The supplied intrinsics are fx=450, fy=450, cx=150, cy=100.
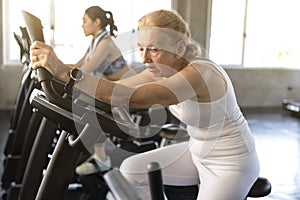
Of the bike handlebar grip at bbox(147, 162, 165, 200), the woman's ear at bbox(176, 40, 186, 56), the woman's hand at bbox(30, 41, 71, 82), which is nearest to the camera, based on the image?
the bike handlebar grip at bbox(147, 162, 165, 200)

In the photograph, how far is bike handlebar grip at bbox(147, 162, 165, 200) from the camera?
806mm

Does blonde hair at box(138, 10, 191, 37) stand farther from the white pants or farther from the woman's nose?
the white pants

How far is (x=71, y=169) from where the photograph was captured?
1602mm

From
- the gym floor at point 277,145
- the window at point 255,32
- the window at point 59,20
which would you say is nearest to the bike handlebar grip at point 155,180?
the gym floor at point 277,145

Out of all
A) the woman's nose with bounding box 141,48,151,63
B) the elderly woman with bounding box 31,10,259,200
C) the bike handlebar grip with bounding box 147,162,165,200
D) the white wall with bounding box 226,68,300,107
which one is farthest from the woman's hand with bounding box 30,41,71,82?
the white wall with bounding box 226,68,300,107

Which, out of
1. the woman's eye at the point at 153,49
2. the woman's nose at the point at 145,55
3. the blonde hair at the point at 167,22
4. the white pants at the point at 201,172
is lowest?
the white pants at the point at 201,172

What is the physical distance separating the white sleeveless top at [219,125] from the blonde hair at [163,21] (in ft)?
0.59

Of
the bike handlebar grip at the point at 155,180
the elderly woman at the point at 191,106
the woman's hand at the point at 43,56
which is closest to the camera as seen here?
the bike handlebar grip at the point at 155,180

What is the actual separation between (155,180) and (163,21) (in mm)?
Result: 899

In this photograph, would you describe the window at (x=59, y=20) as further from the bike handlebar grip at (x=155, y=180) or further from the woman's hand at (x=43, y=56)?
the bike handlebar grip at (x=155, y=180)

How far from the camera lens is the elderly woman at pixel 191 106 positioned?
59.8 inches

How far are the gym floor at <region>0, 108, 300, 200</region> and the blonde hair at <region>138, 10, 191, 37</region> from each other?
2228mm

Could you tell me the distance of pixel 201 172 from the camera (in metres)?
1.80

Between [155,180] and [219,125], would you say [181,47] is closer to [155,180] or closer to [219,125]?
[219,125]
